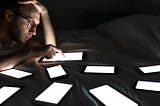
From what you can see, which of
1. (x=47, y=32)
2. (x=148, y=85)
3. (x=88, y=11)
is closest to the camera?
(x=148, y=85)

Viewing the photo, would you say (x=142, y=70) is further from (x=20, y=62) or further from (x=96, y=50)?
(x=20, y=62)

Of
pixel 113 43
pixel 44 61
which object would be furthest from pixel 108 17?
pixel 44 61

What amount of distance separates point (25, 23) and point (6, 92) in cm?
46

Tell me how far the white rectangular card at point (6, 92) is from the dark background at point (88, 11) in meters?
1.38

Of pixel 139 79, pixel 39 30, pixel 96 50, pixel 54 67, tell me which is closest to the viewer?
pixel 139 79

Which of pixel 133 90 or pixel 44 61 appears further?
pixel 44 61

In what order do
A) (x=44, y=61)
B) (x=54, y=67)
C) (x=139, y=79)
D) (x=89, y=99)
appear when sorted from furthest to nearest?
1. (x=44, y=61)
2. (x=54, y=67)
3. (x=139, y=79)
4. (x=89, y=99)

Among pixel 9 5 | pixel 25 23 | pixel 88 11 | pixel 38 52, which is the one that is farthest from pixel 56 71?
pixel 88 11

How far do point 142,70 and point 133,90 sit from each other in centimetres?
26

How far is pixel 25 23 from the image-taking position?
1.80 meters

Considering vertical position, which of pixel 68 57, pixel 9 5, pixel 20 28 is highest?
pixel 9 5

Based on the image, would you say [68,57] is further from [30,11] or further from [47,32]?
[30,11]

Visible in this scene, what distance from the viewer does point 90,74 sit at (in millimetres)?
1728

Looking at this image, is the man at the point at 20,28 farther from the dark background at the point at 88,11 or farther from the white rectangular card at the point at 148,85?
the dark background at the point at 88,11
